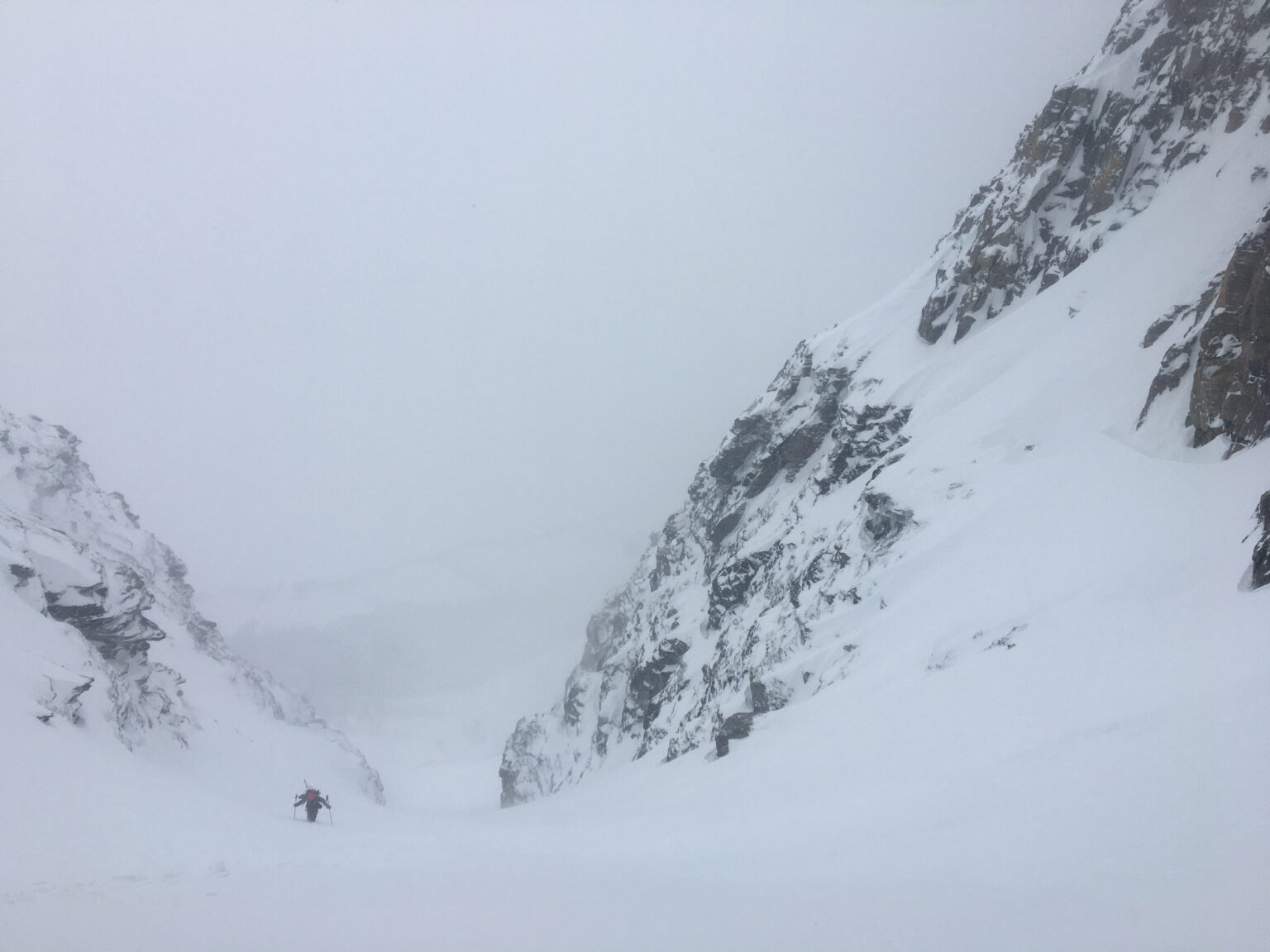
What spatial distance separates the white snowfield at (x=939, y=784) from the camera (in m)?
6.68

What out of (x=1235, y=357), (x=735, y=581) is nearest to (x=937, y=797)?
(x=1235, y=357)

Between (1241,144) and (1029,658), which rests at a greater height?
(1241,144)

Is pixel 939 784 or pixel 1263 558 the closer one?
pixel 939 784

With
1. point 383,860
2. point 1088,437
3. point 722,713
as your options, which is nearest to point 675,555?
point 722,713

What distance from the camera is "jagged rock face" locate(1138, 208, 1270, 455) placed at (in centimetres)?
1641

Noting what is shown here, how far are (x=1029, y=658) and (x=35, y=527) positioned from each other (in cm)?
3961

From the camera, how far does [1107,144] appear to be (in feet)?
115

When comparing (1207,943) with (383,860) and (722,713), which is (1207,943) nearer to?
(383,860)

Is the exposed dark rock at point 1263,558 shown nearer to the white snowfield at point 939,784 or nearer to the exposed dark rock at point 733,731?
the white snowfield at point 939,784

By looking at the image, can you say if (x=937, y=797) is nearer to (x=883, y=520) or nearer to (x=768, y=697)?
(x=768, y=697)

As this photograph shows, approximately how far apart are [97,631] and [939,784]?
33.6 meters

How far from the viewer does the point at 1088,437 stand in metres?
22.2

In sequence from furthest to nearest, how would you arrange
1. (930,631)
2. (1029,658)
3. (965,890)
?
(930,631) < (1029,658) < (965,890)

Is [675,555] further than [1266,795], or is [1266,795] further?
[675,555]
